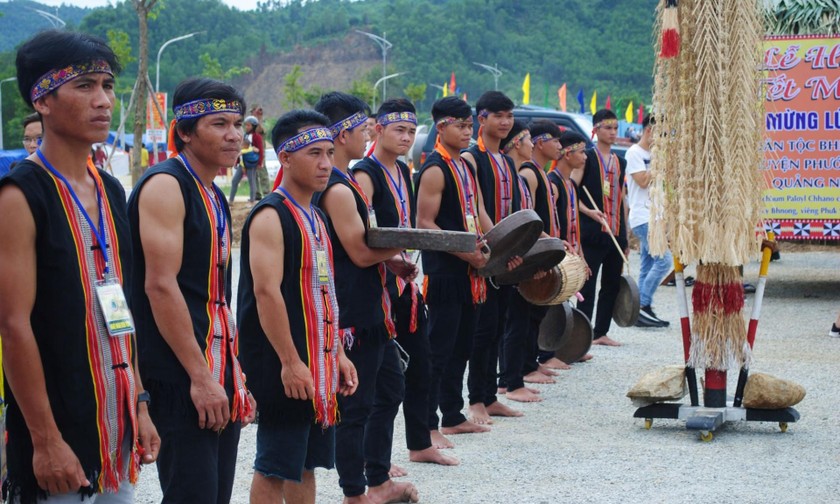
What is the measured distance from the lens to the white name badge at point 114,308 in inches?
115

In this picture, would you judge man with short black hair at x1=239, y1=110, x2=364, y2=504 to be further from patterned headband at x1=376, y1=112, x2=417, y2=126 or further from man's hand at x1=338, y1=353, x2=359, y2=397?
patterned headband at x1=376, y1=112, x2=417, y2=126

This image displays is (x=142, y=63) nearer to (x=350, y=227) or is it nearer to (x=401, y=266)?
(x=401, y=266)

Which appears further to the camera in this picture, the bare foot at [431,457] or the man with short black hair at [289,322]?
the bare foot at [431,457]

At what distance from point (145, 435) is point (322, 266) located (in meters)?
1.14

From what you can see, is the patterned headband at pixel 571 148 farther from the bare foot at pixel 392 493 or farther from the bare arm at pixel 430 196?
the bare foot at pixel 392 493

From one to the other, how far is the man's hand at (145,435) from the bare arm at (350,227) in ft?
5.87

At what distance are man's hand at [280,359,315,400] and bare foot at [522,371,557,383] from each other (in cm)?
472

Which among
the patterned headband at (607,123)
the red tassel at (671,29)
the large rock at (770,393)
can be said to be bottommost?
the large rock at (770,393)

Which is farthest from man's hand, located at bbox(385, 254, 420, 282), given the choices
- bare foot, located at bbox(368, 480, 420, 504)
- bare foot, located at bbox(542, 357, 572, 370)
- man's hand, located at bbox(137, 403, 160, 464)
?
bare foot, located at bbox(542, 357, 572, 370)

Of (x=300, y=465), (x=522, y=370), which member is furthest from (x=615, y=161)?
(x=300, y=465)

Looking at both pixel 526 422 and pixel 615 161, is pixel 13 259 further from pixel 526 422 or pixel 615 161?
pixel 615 161

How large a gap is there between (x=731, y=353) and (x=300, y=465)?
3.43 metres

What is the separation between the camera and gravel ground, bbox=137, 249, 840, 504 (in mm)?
5516

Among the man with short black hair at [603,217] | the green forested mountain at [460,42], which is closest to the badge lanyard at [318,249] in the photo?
the man with short black hair at [603,217]
